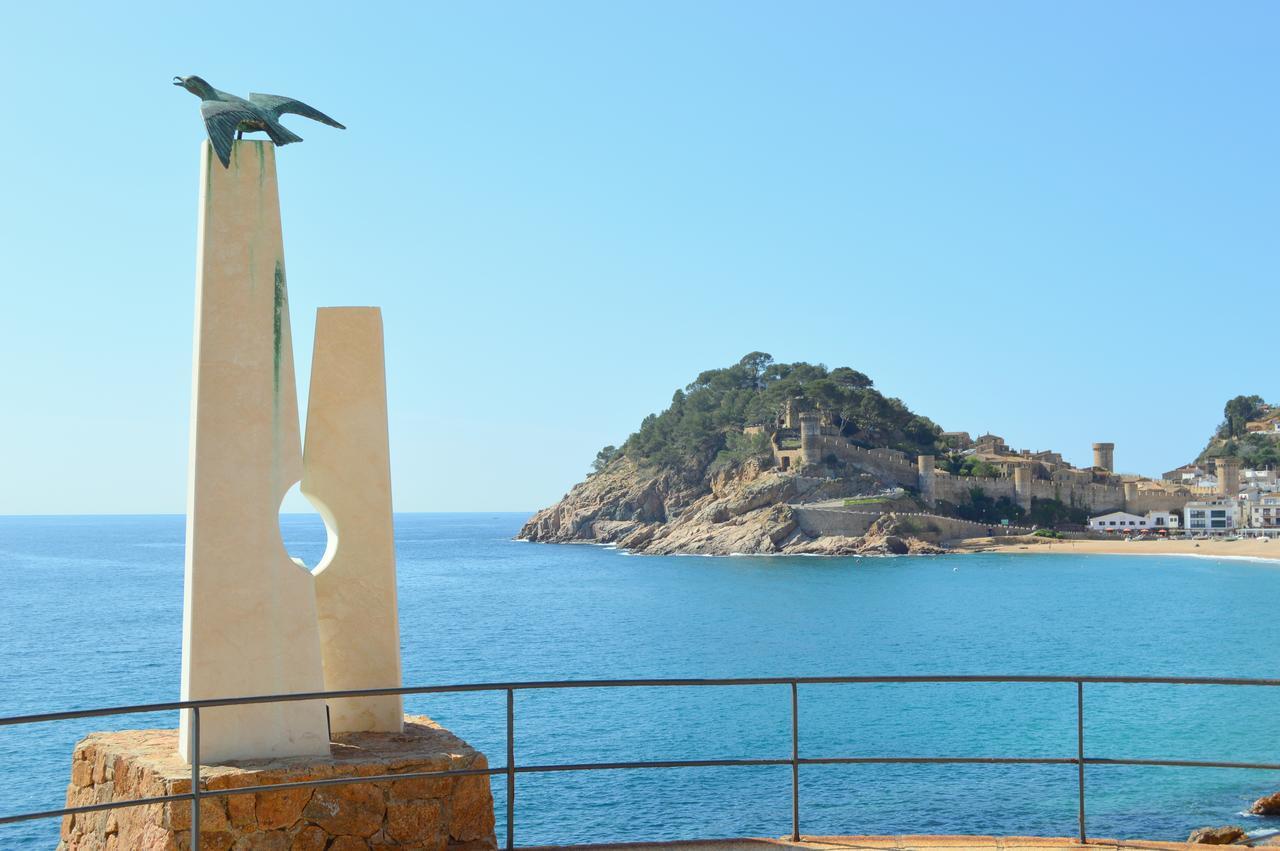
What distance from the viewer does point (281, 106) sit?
6.65m

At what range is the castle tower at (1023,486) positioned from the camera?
107125mm

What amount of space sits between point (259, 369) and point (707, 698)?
85.6 ft

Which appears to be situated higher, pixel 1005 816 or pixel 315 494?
pixel 315 494

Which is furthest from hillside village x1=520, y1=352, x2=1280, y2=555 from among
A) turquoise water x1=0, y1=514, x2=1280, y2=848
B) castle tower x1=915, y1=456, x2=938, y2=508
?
turquoise water x1=0, y1=514, x2=1280, y2=848

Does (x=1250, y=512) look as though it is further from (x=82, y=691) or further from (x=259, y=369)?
(x=259, y=369)

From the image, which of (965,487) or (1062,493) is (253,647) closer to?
(965,487)

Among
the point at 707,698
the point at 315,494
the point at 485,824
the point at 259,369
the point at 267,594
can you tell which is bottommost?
the point at 707,698

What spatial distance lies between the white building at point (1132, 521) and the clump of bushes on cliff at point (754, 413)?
53.8ft

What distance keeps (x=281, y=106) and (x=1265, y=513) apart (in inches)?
4501

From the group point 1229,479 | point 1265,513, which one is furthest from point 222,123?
point 1229,479

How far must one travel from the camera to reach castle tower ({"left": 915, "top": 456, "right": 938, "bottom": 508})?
104 meters

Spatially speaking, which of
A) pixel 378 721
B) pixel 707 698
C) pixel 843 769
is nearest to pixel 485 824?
pixel 378 721

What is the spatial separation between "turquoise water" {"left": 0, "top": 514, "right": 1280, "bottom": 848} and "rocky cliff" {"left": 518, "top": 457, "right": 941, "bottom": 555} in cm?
1562

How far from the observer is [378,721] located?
22.7ft
